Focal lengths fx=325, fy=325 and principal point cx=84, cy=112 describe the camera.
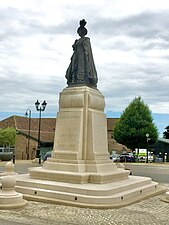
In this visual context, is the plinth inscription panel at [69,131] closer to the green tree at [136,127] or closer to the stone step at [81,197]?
the stone step at [81,197]

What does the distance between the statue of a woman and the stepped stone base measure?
4.63 meters

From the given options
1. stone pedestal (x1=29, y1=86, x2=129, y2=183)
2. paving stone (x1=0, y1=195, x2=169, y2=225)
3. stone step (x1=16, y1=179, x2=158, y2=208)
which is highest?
stone pedestal (x1=29, y1=86, x2=129, y2=183)

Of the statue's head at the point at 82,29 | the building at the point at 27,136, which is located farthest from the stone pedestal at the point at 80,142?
the building at the point at 27,136

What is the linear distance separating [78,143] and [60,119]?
1456 millimetres

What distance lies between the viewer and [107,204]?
10156 millimetres

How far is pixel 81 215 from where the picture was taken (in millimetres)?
9055

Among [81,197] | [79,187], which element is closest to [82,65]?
[79,187]

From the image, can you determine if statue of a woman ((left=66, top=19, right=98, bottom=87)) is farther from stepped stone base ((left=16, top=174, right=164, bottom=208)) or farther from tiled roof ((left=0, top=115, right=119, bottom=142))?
tiled roof ((left=0, top=115, right=119, bottom=142))

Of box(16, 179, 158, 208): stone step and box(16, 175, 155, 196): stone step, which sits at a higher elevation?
box(16, 175, 155, 196): stone step

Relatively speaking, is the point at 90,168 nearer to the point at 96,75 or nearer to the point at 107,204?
the point at 107,204

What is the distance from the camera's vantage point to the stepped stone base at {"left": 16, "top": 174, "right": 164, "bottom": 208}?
33.7ft

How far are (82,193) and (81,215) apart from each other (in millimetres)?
1676

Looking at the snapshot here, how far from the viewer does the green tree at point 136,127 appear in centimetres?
4594

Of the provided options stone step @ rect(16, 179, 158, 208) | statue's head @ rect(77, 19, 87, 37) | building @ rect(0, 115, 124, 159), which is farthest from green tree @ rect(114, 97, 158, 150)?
stone step @ rect(16, 179, 158, 208)
